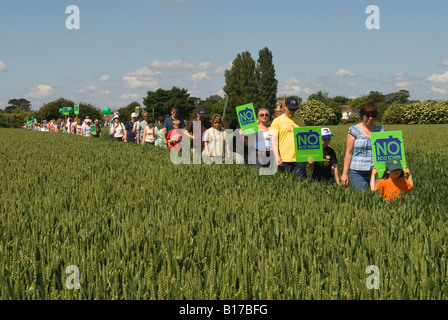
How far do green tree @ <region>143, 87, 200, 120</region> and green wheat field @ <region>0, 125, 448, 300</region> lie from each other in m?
99.7

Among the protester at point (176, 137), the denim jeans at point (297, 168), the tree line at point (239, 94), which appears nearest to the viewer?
the denim jeans at point (297, 168)

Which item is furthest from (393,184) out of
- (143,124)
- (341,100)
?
(341,100)

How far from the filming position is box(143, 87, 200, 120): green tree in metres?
105

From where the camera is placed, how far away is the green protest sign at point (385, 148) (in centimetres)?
579

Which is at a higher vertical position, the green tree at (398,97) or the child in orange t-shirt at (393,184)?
the green tree at (398,97)

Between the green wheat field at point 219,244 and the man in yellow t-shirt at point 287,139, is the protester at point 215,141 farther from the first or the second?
the green wheat field at point 219,244

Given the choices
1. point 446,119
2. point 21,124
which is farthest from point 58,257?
point 21,124

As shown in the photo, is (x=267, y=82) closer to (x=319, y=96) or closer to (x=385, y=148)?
(x=319, y=96)

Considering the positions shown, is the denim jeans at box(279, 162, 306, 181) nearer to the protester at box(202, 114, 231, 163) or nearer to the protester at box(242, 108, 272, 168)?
the protester at box(242, 108, 272, 168)

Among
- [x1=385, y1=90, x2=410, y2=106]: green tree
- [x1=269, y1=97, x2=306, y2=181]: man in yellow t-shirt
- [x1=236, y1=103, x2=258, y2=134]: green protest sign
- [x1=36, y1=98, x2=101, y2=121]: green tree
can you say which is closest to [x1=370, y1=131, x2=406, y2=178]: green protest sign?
[x1=269, y1=97, x2=306, y2=181]: man in yellow t-shirt

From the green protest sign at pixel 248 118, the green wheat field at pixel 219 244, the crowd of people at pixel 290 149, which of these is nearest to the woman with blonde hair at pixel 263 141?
the crowd of people at pixel 290 149

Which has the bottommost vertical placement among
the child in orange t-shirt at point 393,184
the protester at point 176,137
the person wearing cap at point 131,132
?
the child in orange t-shirt at point 393,184

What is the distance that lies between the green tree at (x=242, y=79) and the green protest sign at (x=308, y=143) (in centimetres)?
9230
